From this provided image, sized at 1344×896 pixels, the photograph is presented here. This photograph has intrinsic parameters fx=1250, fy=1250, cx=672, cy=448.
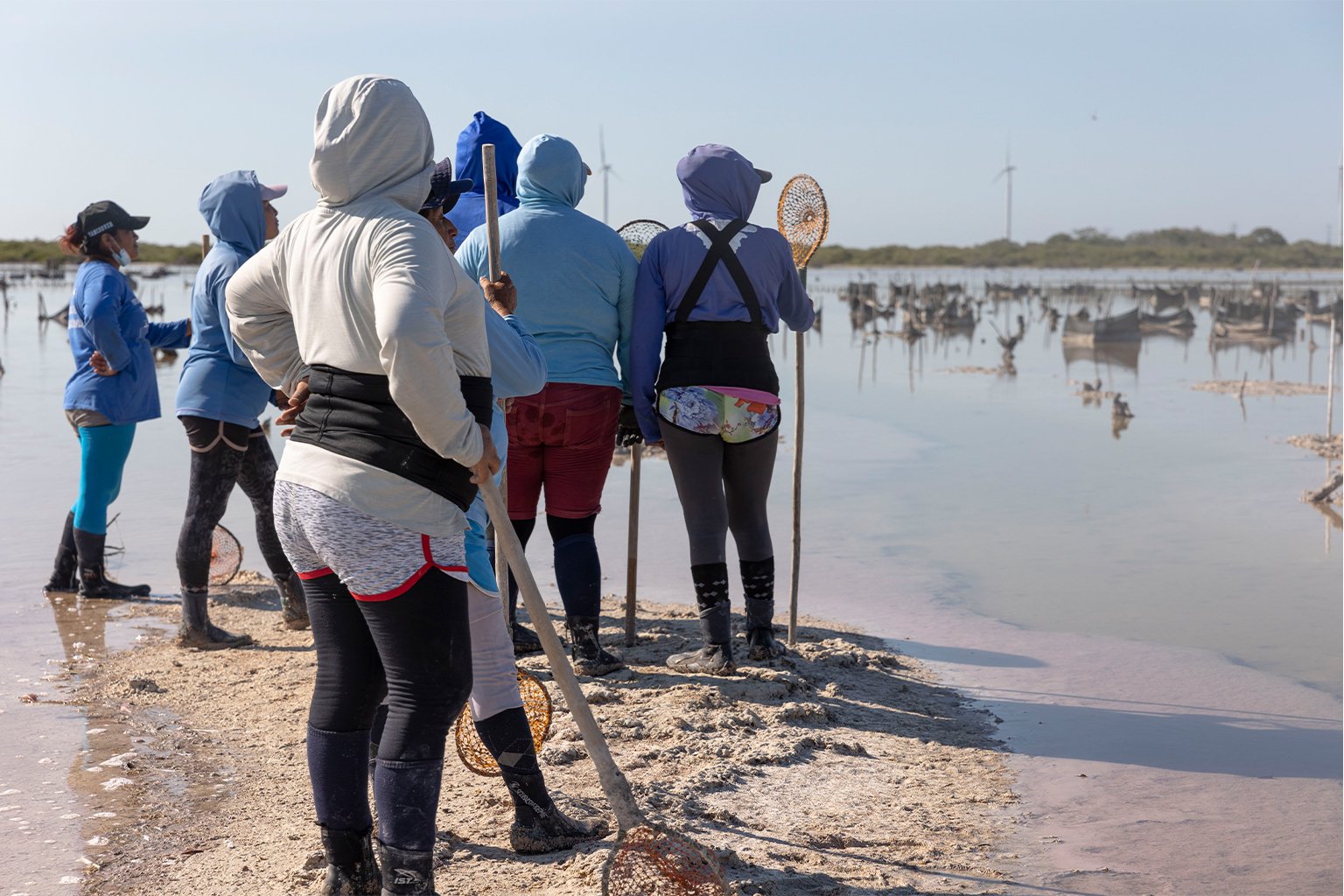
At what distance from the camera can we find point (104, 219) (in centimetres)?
518

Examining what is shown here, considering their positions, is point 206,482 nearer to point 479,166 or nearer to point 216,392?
point 216,392

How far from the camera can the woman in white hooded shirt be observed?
2.22m

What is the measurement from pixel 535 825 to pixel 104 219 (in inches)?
139

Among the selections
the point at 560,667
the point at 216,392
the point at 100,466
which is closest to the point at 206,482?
the point at 216,392

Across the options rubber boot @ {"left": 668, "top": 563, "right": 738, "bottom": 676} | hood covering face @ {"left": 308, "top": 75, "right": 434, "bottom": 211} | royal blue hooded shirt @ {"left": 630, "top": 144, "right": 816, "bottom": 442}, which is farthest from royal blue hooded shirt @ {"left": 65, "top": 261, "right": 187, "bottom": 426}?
hood covering face @ {"left": 308, "top": 75, "right": 434, "bottom": 211}

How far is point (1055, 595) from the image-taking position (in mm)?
6195

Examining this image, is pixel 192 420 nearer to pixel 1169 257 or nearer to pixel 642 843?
pixel 642 843

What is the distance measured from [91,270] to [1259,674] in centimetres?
501

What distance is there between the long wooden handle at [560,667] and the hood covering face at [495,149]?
2137 millimetres

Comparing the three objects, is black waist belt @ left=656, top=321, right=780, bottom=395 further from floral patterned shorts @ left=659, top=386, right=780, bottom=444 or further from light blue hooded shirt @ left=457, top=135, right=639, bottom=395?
light blue hooded shirt @ left=457, top=135, right=639, bottom=395

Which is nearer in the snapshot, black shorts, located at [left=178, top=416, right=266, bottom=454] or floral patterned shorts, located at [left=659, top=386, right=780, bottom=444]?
floral patterned shorts, located at [left=659, top=386, right=780, bottom=444]

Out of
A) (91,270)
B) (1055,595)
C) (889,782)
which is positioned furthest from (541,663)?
(1055,595)

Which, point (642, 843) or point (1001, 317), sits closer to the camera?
point (642, 843)

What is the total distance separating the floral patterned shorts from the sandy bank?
33.5 inches
